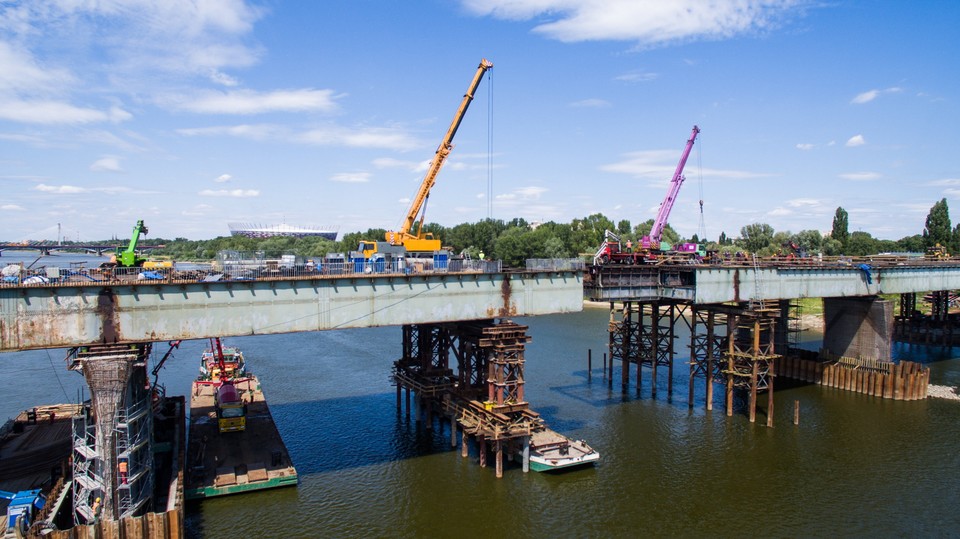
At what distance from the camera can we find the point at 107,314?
29672 millimetres

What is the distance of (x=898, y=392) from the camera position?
186ft

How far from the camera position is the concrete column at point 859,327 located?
59.3m

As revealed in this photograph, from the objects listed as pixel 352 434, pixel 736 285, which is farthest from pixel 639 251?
pixel 352 434

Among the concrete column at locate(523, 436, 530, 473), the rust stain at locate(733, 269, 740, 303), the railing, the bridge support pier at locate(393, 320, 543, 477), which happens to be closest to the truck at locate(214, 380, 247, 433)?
the bridge support pier at locate(393, 320, 543, 477)

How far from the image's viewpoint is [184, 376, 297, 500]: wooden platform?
35.2m

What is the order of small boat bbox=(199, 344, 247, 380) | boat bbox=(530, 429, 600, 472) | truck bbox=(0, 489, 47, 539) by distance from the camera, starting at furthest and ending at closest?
small boat bbox=(199, 344, 247, 380)
boat bbox=(530, 429, 600, 472)
truck bbox=(0, 489, 47, 539)

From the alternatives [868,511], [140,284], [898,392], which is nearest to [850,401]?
[898,392]

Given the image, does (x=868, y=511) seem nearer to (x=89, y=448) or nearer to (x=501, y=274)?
(x=501, y=274)

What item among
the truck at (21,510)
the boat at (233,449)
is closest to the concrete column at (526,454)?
the boat at (233,449)

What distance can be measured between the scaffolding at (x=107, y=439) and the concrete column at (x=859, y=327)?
6270 centimetres

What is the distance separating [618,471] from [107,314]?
31.0 m

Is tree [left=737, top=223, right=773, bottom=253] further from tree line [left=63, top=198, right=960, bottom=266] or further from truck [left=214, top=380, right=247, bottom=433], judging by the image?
truck [left=214, top=380, right=247, bottom=433]

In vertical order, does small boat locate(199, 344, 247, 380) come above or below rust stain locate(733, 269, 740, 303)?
below

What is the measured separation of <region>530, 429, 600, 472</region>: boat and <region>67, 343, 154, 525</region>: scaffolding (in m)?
22.1
